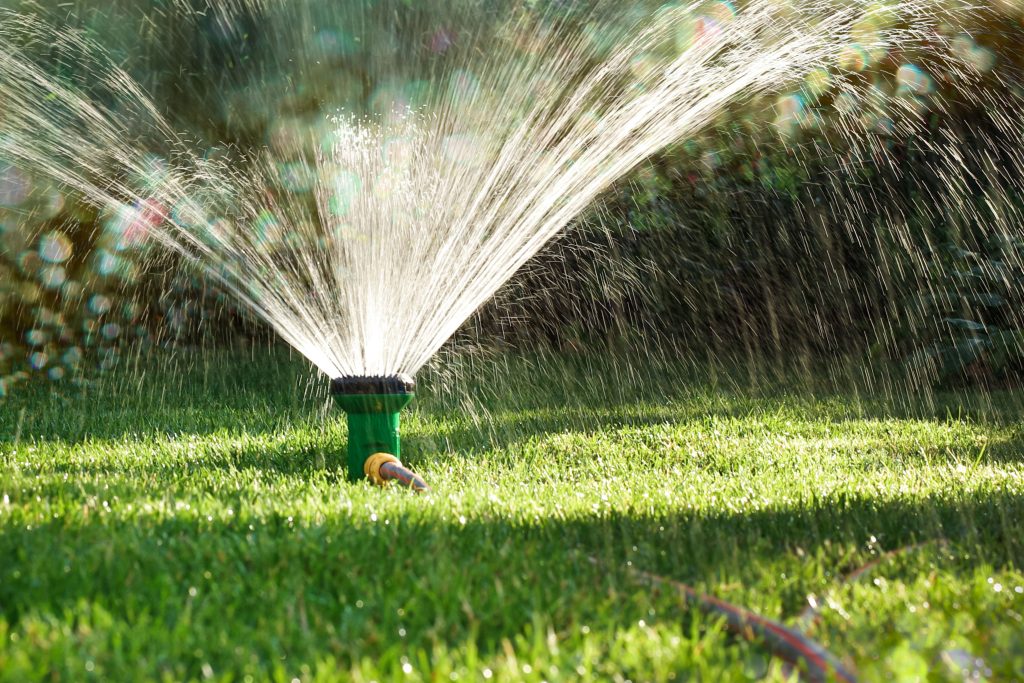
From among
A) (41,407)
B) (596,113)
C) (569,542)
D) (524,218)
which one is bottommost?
(569,542)

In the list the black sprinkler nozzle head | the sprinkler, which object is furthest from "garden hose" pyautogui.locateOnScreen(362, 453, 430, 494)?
the black sprinkler nozzle head

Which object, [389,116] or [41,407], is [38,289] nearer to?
[41,407]

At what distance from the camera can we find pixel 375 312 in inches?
164

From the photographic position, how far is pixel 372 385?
367 cm

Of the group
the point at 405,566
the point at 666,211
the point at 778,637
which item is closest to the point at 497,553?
the point at 405,566

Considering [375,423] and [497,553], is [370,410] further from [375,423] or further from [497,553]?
[497,553]

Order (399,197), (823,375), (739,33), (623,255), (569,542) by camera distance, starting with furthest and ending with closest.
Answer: (623,255), (823,375), (739,33), (399,197), (569,542)

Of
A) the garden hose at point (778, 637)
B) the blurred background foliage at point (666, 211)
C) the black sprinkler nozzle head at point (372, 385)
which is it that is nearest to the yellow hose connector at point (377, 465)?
the black sprinkler nozzle head at point (372, 385)

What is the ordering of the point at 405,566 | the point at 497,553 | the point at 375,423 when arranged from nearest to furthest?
the point at 405,566
the point at 497,553
the point at 375,423

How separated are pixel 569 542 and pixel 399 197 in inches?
107

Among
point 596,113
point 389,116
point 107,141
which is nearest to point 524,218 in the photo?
point 596,113

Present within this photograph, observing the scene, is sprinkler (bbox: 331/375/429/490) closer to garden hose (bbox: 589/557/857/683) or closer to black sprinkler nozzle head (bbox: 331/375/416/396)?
black sprinkler nozzle head (bbox: 331/375/416/396)

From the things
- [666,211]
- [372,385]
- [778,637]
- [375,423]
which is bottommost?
[778,637]

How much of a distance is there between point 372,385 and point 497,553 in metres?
1.30
